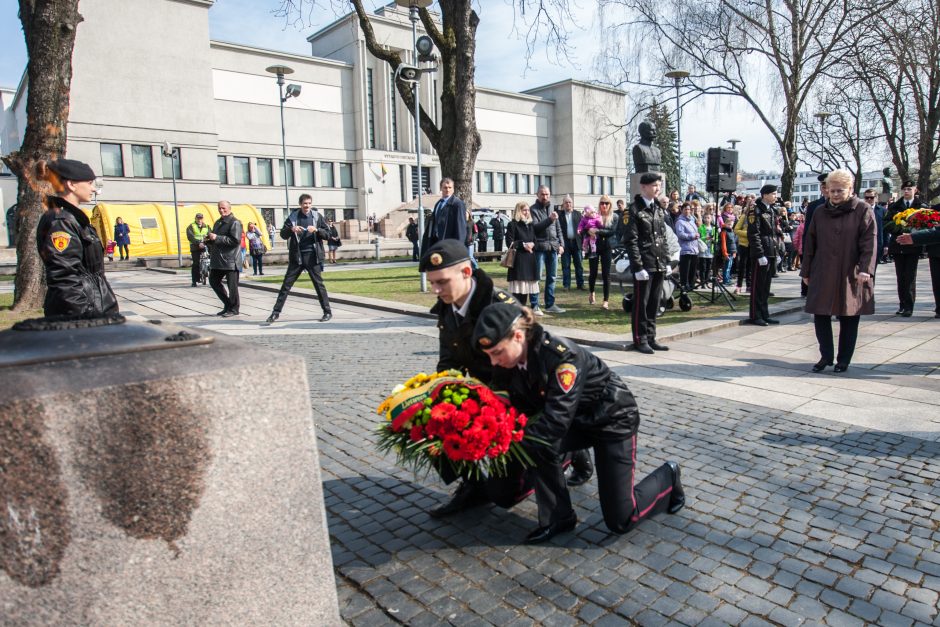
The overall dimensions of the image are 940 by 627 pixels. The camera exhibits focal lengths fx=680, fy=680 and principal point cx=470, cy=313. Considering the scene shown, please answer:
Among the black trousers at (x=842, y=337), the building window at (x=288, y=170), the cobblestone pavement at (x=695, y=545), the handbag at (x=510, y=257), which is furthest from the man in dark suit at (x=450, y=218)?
the building window at (x=288, y=170)

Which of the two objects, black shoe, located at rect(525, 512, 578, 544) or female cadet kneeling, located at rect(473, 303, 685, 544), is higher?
female cadet kneeling, located at rect(473, 303, 685, 544)

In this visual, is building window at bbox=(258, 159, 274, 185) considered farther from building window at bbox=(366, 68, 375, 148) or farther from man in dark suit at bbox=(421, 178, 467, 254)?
man in dark suit at bbox=(421, 178, 467, 254)

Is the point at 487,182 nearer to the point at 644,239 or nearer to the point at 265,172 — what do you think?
the point at 265,172

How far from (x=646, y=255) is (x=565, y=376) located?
552 centimetres

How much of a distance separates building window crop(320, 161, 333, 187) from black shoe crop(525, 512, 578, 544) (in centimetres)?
5181

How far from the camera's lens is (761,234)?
1015 cm

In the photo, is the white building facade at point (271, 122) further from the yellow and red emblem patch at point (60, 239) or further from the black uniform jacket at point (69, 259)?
the yellow and red emblem patch at point (60, 239)

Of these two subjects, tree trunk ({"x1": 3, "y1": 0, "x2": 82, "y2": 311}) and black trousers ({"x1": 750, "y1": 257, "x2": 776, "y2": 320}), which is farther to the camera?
tree trunk ({"x1": 3, "y1": 0, "x2": 82, "y2": 311})

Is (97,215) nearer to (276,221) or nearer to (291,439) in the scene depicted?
(276,221)

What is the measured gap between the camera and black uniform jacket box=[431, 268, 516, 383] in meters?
3.71

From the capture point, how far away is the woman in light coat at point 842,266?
6.99 metres

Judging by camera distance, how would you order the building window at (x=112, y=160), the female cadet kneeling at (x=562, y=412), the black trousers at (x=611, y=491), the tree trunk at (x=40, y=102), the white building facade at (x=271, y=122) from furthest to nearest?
the building window at (x=112, y=160) → the white building facade at (x=271, y=122) → the tree trunk at (x=40, y=102) → the black trousers at (x=611, y=491) → the female cadet kneeling at (x=562, y=412)

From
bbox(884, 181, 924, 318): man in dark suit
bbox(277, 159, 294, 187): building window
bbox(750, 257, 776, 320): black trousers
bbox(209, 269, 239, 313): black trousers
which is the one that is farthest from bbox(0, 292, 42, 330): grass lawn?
bbox(277, 159, 294, 187): building window

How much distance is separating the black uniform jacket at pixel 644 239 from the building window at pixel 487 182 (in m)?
55.5
